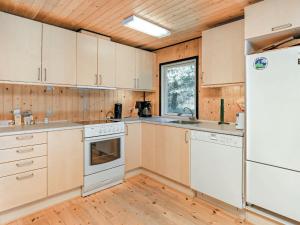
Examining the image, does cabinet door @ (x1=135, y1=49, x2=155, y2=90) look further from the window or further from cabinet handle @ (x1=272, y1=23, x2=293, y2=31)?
cabinet handle @ (x1=272, y1=23, x2=293, y2=31)

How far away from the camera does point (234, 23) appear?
2.27 m

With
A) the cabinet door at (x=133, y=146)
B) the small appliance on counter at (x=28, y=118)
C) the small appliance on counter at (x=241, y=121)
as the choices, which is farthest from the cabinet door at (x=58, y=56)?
the small appliance on counter at (x=241, y=121)

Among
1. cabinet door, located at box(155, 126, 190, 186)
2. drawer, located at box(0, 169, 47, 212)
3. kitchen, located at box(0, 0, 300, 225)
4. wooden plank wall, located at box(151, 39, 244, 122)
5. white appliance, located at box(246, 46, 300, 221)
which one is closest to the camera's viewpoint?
white appliance, located at box(246, 46, 300, 221)

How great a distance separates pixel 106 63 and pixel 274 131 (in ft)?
7.87

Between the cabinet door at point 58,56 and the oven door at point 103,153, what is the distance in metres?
0.90

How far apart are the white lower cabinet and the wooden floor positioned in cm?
35

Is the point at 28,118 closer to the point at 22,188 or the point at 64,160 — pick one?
the point at 64,160

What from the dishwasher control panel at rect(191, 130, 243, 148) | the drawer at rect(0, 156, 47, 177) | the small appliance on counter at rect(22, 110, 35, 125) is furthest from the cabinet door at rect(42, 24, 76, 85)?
the dishwasher control panel at rect(191, 130, 243, 148)

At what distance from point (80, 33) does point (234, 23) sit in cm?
204

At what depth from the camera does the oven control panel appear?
249 centimetres

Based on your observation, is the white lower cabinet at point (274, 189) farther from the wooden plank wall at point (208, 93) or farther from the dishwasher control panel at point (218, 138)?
the wooden plank wall at point (208, 93)

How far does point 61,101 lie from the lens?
9.23ft

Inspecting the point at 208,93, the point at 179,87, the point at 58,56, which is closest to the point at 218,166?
the point at 208,93

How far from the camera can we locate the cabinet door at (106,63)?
2.88m
